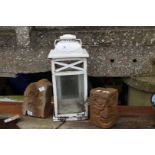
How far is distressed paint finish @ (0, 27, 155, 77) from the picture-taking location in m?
2.02

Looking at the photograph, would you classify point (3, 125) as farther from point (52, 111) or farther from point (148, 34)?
point (148, 34)

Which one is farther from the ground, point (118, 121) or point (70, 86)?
point (70, 86)

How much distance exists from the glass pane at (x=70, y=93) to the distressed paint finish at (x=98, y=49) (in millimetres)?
248

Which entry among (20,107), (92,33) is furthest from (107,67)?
(20,107)

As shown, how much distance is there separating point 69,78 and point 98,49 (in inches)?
12.1

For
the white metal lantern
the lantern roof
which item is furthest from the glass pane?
the lantern roof

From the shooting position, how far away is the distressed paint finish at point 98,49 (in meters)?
2.02

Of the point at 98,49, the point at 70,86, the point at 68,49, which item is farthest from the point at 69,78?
the point at 98,49

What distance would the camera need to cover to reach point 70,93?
186 centimetres

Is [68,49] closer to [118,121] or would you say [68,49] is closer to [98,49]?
[98,49]

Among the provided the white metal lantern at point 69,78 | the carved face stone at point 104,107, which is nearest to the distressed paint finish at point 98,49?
the white metal lantern at point 69,78

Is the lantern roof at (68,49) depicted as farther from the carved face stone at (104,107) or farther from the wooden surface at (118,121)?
the wooden surface at (118,121)

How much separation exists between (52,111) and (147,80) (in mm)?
531

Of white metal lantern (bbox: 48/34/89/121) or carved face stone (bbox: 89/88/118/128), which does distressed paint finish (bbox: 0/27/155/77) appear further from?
carved face stone (bbox: 89/88/118/128)
